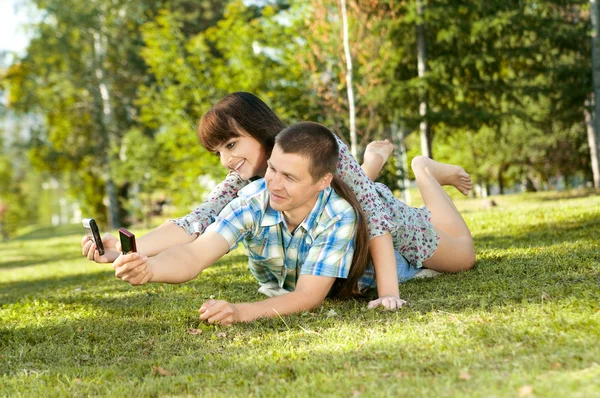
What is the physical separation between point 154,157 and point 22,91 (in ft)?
25.1

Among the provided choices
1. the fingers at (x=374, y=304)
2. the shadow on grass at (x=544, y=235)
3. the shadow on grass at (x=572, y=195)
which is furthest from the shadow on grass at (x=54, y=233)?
the fingers at (x=374, y=304)

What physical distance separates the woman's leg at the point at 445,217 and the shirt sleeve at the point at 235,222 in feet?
5.31

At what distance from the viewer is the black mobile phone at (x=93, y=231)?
3.53m

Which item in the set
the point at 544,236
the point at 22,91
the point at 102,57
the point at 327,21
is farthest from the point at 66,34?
the point at 544,236

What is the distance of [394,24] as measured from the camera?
52.2 feet

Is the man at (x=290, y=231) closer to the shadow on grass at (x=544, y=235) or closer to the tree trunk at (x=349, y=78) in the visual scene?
the shadow on grass at (x=544, y=235)

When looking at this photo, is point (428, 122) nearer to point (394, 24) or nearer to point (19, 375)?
point (394, 24)

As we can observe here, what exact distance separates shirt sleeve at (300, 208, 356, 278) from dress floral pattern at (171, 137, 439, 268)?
242 mm

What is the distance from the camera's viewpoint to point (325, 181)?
3.75 meters

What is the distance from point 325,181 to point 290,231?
43 cm

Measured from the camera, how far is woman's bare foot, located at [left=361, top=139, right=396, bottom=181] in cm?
509

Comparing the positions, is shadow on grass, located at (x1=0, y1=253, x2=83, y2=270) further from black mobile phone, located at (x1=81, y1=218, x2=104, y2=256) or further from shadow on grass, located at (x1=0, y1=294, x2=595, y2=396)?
black mobile phone, located at (x1=81, y1=218, x2=104, y2=256)

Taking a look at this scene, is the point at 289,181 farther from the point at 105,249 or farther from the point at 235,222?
the point at 105,249

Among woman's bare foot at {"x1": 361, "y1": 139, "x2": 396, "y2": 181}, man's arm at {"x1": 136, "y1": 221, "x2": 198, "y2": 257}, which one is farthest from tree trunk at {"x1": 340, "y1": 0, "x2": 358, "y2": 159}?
man's arm at {"x1": 136, "y1": 221, "x2": 198, "y2": 257}
